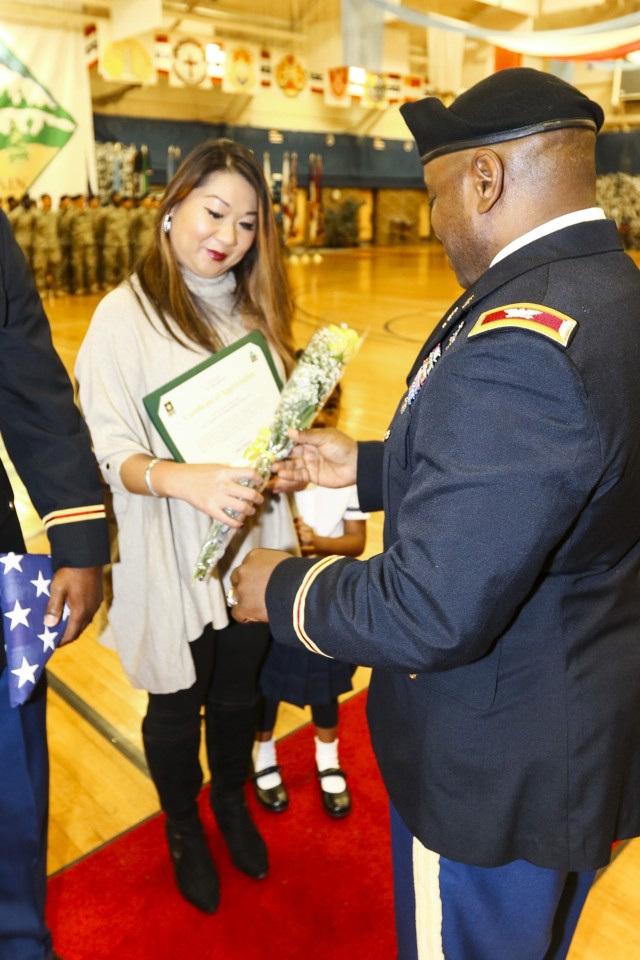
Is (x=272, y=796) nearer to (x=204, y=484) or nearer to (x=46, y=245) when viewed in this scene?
(x=204, y=484)

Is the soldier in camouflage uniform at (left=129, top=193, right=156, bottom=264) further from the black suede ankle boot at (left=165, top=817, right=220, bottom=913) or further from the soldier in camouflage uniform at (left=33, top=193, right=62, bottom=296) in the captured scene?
the black suede ankle boot at (left=165, top=817, right=220, bottom=913)

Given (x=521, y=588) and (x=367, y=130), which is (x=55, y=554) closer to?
(x=521, y=588)

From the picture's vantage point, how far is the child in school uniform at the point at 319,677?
1947 millimetres

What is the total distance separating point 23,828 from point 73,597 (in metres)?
0.42

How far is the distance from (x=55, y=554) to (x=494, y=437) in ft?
2.84

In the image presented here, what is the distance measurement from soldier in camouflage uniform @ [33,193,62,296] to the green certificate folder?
1023 cm

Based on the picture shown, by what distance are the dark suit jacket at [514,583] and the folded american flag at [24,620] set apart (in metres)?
0.52

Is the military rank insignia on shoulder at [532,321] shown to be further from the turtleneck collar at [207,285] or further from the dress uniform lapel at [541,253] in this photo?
the turtleneck collar at [207,285]

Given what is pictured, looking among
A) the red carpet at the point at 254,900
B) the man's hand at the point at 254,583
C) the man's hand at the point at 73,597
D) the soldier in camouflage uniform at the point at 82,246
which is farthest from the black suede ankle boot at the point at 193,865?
the soldier in camouflage uniform at the point at 82,246

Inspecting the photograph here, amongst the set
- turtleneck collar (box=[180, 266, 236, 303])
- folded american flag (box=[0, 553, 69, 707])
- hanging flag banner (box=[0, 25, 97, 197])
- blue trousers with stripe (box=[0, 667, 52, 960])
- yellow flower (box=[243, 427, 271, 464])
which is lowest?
blue trousers with stripe (box=[0, 667, 52, 960])

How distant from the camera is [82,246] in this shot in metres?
11.4

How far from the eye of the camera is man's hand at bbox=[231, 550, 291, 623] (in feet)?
3.27

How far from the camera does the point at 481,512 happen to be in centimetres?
74

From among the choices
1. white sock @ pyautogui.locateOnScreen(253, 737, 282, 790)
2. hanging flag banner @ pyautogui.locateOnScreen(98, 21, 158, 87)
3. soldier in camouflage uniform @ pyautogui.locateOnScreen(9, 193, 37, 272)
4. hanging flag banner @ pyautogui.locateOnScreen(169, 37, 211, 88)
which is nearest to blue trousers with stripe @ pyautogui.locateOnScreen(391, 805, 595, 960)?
white sock @ pyautogui.locateOnScreen(253, 737, 282, 790)
